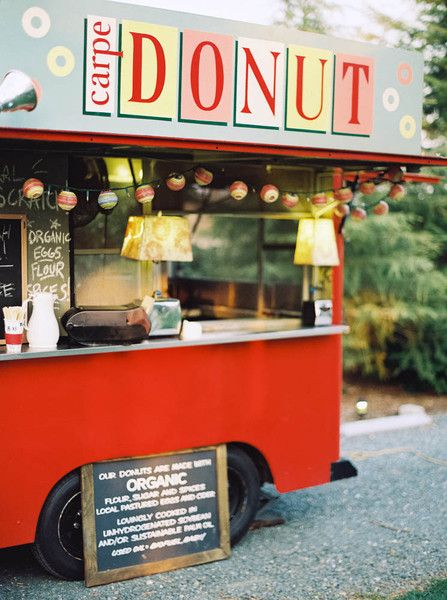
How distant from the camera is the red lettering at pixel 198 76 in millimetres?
4934

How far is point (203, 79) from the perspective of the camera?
4.96 metres

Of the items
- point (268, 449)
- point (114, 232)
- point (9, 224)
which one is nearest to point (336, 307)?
point (268, 449)

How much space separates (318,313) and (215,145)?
186cm

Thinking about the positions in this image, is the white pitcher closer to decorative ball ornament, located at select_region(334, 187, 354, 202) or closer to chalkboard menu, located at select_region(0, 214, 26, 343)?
chalkboard menu, located at select_region(0, 214, 26, 343)

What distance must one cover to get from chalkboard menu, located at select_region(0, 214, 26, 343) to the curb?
518 cm

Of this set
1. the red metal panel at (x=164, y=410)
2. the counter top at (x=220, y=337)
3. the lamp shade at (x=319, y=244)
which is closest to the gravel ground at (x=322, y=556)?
the red metal panel at (x=164, y=410)

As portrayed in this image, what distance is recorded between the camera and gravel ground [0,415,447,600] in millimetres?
4652

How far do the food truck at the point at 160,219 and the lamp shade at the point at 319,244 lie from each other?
0.06ft

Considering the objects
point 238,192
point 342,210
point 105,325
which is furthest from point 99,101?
point 342,210

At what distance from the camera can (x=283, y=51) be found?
5.25 meters

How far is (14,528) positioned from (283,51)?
3.65 metres

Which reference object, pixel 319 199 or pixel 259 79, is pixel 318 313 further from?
pixel 259 79

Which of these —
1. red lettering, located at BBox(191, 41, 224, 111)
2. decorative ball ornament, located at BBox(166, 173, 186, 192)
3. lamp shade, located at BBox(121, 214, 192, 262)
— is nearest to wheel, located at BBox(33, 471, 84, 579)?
lamp shade, located at BBox(121, 214, 192, 262)

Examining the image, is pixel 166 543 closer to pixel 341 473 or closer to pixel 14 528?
pixel 14 528
